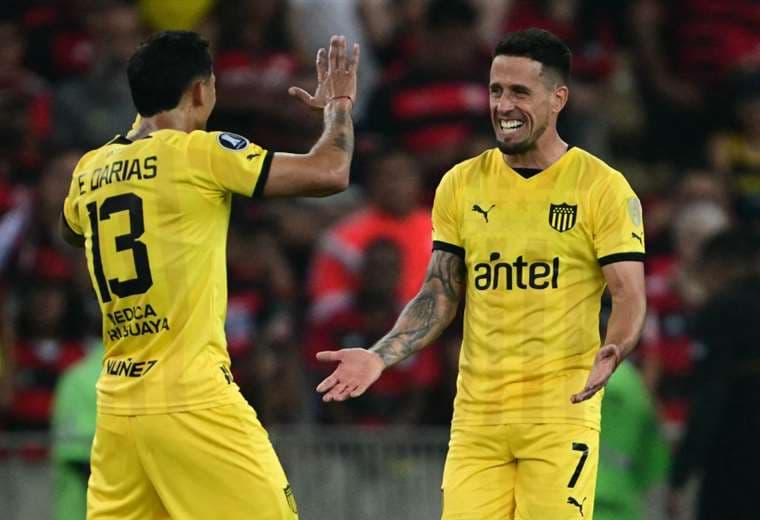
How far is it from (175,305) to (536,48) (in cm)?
197

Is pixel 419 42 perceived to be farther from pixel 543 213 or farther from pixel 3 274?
pixel 543 213

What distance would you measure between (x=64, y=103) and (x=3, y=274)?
1.54m

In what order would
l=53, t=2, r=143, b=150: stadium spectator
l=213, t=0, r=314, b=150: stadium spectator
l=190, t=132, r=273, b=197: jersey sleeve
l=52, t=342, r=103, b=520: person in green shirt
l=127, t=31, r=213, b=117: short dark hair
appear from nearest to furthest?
l=190, t=132, r=273, b=197: jersey sleeve, l=127, t=31, r=213, b=117: short dark hair, l=52, t=342, r=103, b=520: person in green shirt, l=53, t=2, r=143, b=150: stadium spectator, l=213, t=0, r=314, b=150: stadium spectator

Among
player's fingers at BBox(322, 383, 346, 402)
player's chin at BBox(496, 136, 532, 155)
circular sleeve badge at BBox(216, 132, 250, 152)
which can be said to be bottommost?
player's fingers at BBox(322, 383, 346, 402)

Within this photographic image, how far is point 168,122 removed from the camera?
8.62 m

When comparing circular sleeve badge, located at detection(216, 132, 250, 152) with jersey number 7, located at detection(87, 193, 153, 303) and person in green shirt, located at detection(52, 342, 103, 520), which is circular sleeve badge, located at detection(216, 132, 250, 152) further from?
person in green shirt, located at detection(52, 342, 103, 520)

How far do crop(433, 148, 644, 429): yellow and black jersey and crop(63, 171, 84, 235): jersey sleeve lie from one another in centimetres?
178

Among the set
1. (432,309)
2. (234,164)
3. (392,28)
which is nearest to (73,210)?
(234,164)

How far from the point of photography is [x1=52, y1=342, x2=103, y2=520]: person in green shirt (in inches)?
450

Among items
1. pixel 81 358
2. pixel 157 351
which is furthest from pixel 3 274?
pixel 157 351

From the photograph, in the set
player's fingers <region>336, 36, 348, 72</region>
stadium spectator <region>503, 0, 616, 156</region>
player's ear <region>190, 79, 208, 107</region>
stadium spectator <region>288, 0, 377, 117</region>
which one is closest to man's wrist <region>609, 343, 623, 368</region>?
player's fingers <region>336, 36, 348, 72</region>

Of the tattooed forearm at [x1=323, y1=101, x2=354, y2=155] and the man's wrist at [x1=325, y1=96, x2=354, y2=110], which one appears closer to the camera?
the tattooed forearm at [x1=323, y1=101, x2=354, y2=155]

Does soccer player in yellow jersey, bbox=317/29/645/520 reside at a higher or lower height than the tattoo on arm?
lower

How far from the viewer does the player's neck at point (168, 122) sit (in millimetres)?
8625
